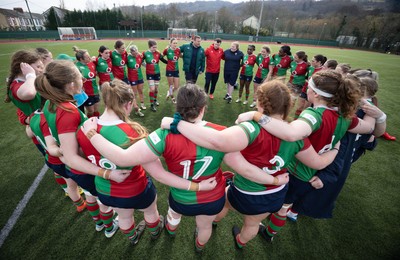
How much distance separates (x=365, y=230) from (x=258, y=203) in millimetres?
2449

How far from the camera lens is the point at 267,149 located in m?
1.64

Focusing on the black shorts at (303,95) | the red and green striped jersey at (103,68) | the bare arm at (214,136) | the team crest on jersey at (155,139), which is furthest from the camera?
the black shorts at (303,95)

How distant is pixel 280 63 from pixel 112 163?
6998 millimetres

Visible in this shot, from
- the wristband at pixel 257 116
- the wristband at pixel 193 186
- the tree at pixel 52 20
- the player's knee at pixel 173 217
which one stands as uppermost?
the tree at pixel 52 20

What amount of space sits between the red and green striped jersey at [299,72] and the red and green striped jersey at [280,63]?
28 centimetres

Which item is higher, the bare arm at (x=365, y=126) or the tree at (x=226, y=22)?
the tree at (x=226, y=22)

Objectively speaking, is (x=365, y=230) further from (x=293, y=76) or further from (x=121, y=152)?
(x=293, y=76)

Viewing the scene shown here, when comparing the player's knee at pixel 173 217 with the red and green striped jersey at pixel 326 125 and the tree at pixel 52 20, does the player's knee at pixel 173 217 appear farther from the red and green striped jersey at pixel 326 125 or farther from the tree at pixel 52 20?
the tree at pixel 52 20

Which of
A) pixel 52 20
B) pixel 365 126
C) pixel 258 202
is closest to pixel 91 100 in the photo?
pixel 258 202

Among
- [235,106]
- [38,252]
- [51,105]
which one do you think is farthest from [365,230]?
[235,106]

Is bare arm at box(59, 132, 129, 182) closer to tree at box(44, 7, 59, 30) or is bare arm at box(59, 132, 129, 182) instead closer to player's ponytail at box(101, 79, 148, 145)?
player's ponytail at box(101, 79, 148, 145)

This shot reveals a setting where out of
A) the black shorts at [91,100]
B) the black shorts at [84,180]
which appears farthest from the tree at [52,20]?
the black shorts at [84,180]

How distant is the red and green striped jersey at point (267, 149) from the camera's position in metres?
1.52

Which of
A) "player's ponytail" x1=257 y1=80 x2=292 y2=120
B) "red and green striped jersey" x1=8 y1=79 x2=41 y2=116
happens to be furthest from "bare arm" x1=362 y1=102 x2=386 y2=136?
"red and green striped jersey" x1=8 y1=79 x2=41 y2=116
